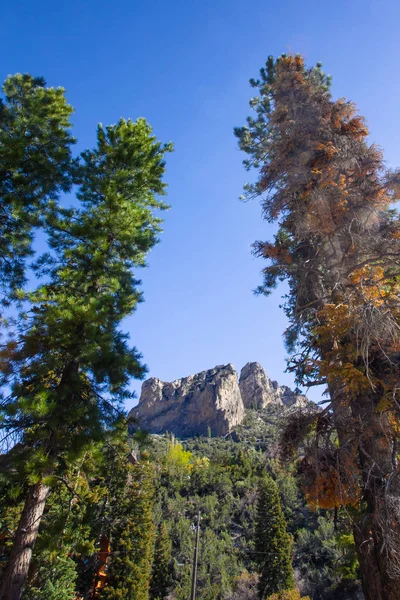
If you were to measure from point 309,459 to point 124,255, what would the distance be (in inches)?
215

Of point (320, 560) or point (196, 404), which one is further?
point (196, 404)

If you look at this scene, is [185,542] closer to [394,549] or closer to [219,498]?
[219,498]

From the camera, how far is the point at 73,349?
6.09 m

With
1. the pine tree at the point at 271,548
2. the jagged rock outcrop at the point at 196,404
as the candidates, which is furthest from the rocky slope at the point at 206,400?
the pine tree at the point at 271,548

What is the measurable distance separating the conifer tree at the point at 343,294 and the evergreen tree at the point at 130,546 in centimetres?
2053

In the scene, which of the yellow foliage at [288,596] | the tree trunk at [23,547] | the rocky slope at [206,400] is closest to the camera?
the tree trunk at [23,547]

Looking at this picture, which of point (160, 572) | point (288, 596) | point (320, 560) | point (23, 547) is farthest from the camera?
point (320, 560)

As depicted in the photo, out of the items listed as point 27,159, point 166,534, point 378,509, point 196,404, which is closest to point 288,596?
point 166,534

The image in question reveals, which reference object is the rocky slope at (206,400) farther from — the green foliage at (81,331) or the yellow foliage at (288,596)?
the green foliage at (81,331)

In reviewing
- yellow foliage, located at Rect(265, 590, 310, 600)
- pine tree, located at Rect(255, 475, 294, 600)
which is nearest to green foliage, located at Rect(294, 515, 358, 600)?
yellow foliage, located at Rect(265, 590, 310, 600)

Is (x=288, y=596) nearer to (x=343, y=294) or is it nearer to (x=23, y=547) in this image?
(x=23, y=547)

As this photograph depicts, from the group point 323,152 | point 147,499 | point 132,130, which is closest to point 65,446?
point 323,152

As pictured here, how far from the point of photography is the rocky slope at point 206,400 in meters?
104

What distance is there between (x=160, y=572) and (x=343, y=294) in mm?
30186
